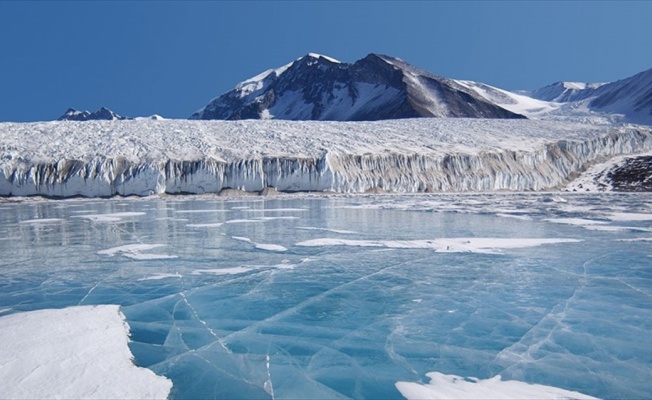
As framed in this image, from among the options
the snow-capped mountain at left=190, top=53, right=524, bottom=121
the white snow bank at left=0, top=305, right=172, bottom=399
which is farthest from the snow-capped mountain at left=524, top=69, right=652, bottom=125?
the white snow bank at left=0, top=305, right=172, bottom=399

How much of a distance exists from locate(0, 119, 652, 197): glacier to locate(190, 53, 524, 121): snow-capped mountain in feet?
166

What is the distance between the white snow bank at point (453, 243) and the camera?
10477 mm

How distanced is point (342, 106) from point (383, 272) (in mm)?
112679

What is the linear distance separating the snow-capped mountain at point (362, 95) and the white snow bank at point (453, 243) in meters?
80.7

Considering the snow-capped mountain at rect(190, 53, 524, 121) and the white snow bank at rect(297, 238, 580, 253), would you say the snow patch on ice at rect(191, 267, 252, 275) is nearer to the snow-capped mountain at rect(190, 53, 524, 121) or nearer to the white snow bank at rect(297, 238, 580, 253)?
the white snow bank at rect(297, 238, 580, 253)

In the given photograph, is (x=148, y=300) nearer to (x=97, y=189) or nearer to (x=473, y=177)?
(x=97, y=189)

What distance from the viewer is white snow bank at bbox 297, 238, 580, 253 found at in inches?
412

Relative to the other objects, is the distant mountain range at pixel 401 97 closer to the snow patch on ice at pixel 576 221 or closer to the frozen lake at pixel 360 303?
the snow patch on ice at pixel 576 221

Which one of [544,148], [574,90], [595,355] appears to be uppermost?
[574,90]

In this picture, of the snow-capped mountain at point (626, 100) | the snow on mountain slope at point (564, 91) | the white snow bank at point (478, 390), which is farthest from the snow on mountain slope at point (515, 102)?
the white snow bank at point (478, 390)

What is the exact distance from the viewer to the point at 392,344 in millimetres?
5008

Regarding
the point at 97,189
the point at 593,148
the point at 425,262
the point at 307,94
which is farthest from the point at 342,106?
the point at 425,262

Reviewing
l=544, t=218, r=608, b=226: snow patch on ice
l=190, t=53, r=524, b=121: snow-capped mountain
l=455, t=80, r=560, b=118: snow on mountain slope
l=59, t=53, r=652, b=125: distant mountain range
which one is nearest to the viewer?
l=544, t=218, r=608, b=226: snow patch on ice

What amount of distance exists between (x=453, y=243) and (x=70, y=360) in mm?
8546
